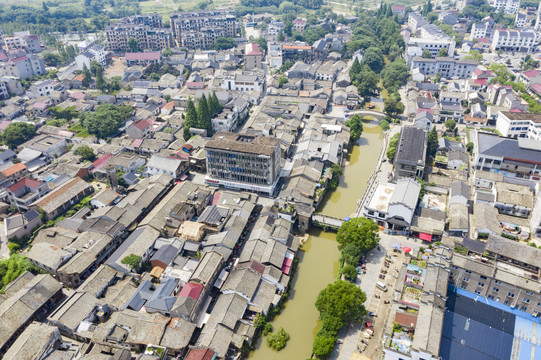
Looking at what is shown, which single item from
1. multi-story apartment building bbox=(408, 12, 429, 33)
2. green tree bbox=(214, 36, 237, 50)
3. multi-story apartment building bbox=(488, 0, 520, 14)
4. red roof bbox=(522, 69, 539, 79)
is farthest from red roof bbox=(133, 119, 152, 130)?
multi-story apartment building bbox=(488, 0, 520, 14)

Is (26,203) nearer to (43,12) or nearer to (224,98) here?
(224,98)

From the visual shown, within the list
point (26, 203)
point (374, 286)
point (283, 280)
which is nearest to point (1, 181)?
point (26, 203)

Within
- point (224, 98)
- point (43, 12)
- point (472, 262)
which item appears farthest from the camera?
point (43, 12)

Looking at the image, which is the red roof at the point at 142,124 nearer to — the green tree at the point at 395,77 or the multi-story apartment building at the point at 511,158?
the multi-story apartment building at the point at 511,158

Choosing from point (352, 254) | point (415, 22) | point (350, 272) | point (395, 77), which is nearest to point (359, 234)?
point (352, 254)

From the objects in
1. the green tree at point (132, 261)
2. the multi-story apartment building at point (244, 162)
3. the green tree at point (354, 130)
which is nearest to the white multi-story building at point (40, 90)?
the multi-story apartment building at point (244, 162)

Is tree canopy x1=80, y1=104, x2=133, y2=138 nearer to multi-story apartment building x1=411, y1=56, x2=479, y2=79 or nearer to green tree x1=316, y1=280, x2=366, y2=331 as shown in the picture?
green tree x1=316, y1=280, x2=366, y2=331
